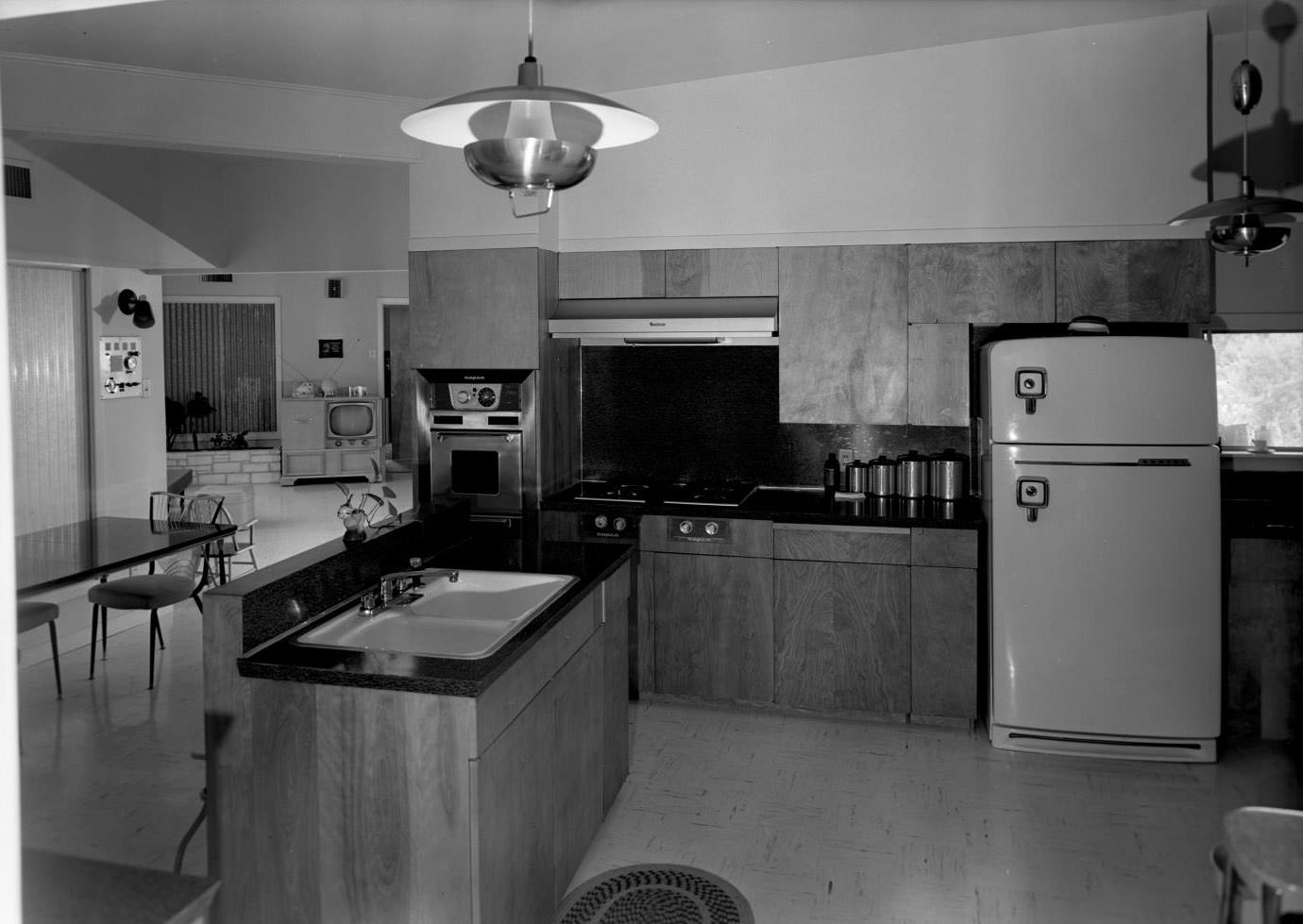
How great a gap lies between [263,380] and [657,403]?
363 inches

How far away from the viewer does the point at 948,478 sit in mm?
4332

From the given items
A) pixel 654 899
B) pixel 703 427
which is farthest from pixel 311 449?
pixel 654 899

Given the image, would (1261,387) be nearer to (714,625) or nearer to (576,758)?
(714,625)

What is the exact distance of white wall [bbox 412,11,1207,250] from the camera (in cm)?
395

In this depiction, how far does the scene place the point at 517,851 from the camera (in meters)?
2.29

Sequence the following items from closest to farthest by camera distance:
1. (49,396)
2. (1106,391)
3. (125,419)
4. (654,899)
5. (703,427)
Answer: (654,899) → (1106,391) → (703,427) → (49,396) → (125,419)

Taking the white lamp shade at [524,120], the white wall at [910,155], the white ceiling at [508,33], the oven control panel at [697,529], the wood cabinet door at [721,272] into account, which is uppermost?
the white ceiling at [508,33]

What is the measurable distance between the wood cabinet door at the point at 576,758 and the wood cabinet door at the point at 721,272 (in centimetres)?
197

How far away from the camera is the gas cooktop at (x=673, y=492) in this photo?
14.2 ft

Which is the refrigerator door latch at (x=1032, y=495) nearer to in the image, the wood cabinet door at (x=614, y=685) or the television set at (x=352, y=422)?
the wood cabinet door at (x=614, y=685)

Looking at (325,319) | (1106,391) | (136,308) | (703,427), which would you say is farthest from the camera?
(325,319)

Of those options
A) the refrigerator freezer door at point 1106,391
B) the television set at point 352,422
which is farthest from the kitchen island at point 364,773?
the television set at point 352,422

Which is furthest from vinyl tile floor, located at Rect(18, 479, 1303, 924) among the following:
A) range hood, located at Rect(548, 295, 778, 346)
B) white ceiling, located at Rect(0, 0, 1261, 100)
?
white ceiling, located at Rect(0, 0, 1261, 100)

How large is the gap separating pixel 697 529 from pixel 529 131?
2.64 metres
